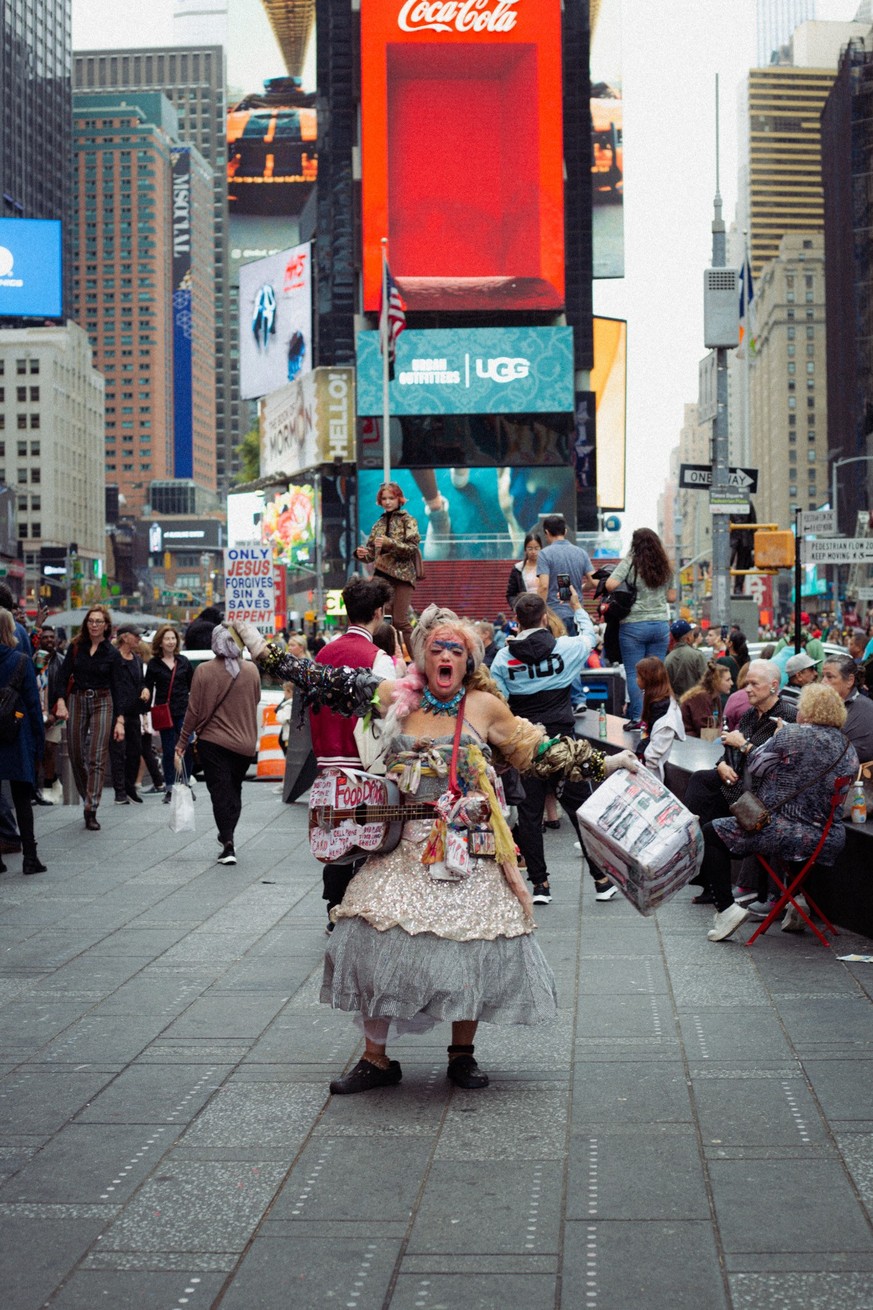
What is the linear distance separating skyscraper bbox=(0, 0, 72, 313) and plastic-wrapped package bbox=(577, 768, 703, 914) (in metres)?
148

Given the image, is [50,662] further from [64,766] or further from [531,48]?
[531,48]

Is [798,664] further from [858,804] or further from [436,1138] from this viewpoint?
[436,1138]

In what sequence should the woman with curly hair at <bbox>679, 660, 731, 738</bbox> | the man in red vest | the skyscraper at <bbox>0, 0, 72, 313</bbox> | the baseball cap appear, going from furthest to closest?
the skyscraper at <bbox>0, 0, 72, 313</bbox>
the woman with curly hair at <bbox>679, 660, 731, 738</bbox>
the baseball cap
the man in red vest

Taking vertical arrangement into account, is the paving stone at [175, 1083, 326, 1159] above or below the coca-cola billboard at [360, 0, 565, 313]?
below

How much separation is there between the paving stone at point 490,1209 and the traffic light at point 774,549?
50.6ft

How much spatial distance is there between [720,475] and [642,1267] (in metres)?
16.5

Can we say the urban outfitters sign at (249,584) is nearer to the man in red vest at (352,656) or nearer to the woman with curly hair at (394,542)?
the woman with curly hair at (394,542)

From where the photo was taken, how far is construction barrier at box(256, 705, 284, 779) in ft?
63.9

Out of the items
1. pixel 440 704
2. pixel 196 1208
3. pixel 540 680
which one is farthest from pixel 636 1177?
pixel 540 680

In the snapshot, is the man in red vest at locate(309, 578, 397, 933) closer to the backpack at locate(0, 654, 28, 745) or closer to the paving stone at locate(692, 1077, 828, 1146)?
the paving stone at locate(692, 1077, 828, 1146)

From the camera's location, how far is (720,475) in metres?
20.0

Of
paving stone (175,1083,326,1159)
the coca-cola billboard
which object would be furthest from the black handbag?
the coca-cola billboard

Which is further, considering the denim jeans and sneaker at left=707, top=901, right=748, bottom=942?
the denim jeans

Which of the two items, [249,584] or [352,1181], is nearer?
[352,1181]
